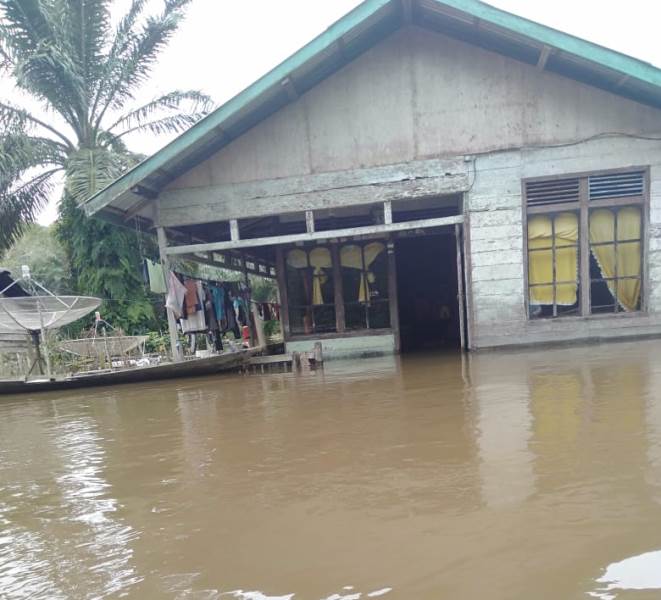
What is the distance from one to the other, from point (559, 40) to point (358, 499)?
25.1ft

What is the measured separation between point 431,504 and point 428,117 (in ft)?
24.2

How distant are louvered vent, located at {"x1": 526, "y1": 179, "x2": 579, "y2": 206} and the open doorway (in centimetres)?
418

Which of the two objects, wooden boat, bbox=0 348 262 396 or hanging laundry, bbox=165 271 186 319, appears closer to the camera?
wooden boat, bbox=0 348 262 396

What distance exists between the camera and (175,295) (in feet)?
30.1

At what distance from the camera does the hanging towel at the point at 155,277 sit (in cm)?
893

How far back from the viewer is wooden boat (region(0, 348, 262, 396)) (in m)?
8.82

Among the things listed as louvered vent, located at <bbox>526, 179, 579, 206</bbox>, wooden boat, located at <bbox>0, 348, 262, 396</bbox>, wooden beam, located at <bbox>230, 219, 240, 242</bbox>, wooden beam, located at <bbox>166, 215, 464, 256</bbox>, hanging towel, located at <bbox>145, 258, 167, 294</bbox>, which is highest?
louvered vent, located at <bbox>526, 179, 579, 206</bbox>

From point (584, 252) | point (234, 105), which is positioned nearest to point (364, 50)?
point (234, 105)

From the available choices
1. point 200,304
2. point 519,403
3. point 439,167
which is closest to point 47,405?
point 200,304

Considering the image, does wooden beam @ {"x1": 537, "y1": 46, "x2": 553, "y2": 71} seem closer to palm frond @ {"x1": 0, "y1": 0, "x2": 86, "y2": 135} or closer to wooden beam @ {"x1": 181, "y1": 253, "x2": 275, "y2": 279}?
wooden beam @ {"x1": 181, "y1": 253, "x2": 275, "y2": 279}

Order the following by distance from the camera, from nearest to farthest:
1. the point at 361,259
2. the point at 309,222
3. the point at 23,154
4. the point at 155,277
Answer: the point at 309,222, the point at 155,277, the point at 361,259, the point at 23,154

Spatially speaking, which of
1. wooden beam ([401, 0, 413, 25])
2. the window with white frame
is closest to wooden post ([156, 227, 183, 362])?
wooden beam ([401, 0, 413, 25])

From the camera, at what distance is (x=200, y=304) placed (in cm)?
982

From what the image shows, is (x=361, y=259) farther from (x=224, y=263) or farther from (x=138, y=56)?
(x=138, y=56)
